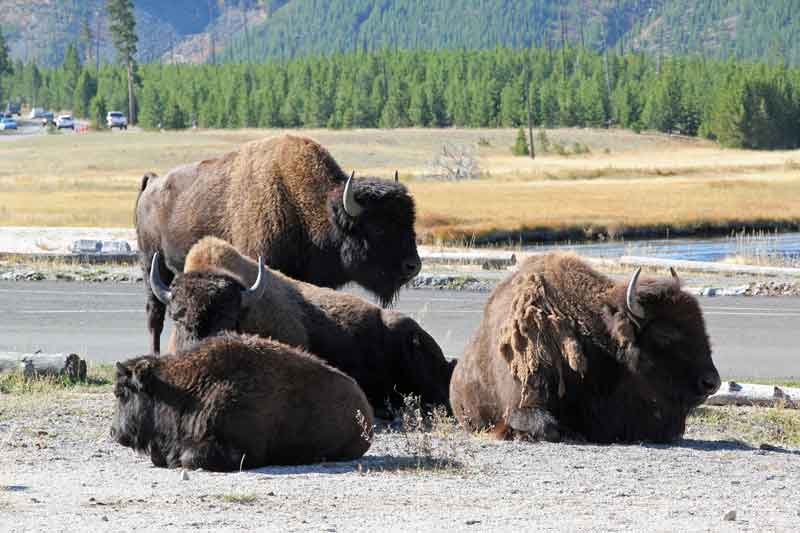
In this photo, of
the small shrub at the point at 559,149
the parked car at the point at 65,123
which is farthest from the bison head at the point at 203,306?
the parked car at the point at 65,123

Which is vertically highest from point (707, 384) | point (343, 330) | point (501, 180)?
point (343, 330)

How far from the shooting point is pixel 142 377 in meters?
9.01

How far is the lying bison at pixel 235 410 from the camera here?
881cm

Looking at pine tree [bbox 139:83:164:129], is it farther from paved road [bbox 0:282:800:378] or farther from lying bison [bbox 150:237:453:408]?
lying bison [bbox 150:237:453:408]

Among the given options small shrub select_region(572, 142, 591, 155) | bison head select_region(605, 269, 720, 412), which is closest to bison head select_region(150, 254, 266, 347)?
bison head select_region(605, 269, 720, 412)

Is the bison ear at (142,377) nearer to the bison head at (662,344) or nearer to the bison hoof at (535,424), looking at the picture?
the bison hoof at (535,424)

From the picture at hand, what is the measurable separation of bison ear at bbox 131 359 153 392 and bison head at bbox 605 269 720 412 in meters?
3.20

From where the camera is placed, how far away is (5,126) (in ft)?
509

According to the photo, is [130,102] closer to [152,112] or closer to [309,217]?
[152,112]

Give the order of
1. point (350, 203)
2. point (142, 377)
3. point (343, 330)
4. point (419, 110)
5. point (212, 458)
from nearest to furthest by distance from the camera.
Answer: point (212, 458) → point (142, 377) → point (343, 330) → point (350, 203) → point (419, 110)

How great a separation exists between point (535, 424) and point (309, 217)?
4737mm

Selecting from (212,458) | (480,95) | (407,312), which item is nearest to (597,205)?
(407,312)

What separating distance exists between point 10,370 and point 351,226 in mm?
3405

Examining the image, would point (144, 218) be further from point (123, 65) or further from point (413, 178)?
point (123, 65)
